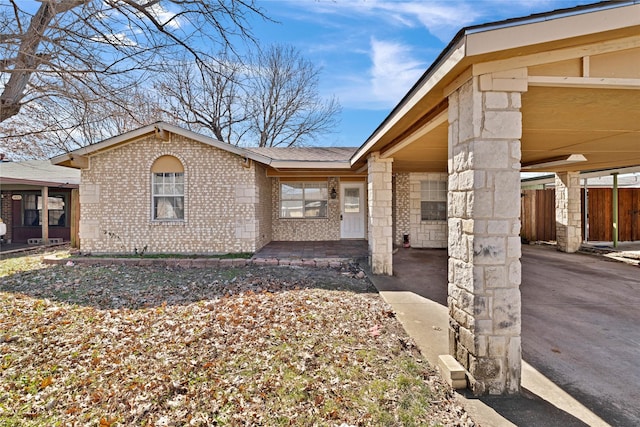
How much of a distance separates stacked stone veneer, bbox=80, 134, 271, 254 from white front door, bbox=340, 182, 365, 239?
12.9 ft

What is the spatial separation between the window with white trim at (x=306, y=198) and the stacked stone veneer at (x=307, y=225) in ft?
0.54

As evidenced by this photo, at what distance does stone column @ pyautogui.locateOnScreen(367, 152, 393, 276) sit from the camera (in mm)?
6371

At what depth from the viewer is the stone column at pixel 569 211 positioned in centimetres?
955

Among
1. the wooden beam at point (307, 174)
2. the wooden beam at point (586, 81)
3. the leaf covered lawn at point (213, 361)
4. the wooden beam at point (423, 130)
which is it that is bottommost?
the leaf covered lawn at point (213, 361)

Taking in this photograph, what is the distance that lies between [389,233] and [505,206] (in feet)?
13.3

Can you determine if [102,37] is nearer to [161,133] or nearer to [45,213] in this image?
[161,133]

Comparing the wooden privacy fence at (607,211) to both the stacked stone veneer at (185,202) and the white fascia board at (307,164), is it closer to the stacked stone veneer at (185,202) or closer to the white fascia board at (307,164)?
the white fascia board at (307,164)

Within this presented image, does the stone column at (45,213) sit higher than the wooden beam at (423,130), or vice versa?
the wooden beam at (423,130)

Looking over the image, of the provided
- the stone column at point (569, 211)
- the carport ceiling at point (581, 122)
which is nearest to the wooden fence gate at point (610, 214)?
the stone column at point (569, 211)

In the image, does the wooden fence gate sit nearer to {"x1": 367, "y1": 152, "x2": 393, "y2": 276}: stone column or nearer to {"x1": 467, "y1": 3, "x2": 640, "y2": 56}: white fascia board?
{"x1": 367, "y1": 152, "x2": 393, "y2": 276}: stone column

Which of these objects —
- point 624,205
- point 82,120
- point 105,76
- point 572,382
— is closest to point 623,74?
point 572,382

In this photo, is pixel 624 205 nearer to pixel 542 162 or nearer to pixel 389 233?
pixel 542 162

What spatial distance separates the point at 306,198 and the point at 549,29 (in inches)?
375

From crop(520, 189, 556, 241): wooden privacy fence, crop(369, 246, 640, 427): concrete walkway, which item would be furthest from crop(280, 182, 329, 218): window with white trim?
crop(520, 189, 556, 241): wooden privacy fence
